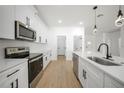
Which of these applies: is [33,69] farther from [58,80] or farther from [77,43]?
[77,43]

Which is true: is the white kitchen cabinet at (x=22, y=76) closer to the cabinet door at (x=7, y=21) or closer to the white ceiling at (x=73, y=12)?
the cabinet door at (x=7, y=21)

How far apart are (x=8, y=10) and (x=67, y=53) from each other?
6122mm

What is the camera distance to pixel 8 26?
5.79 ft

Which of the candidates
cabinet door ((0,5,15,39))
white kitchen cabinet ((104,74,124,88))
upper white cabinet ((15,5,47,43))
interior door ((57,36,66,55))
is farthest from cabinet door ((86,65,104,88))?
interior door ((57,36,66,55))

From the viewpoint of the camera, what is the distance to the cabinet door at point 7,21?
5.19 ft

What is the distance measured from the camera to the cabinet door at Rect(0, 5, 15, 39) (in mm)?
1582

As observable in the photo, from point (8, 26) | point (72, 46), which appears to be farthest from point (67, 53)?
point (8, 26)

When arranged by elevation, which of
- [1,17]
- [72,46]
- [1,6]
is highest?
[1,6]

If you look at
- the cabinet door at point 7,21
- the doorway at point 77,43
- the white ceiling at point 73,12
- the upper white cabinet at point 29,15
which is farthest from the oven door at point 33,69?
the doorway at point 77,43

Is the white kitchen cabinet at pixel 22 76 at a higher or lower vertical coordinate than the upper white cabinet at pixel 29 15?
lower

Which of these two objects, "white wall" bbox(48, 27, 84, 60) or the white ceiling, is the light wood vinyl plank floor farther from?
"white wall" bbox(48, 27, 84, 60)

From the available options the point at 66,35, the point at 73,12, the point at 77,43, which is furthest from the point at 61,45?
the point at 73,12

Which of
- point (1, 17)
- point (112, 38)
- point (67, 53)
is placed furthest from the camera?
point (112, 38)
